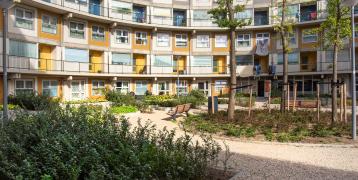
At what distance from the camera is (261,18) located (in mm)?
35875

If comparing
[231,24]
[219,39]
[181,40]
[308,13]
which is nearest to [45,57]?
[181,40]

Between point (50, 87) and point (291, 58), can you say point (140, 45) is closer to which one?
point (50, 87)

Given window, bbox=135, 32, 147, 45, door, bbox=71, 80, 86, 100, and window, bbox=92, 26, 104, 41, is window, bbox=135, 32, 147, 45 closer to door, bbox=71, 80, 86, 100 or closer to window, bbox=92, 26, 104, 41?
window, bbox=92, 26, 104, 41

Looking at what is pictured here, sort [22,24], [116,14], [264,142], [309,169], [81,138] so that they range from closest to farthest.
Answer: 1. [81,138]
2. [309,169]
3. [264,142]
4. [22,24]
5. [116,14]

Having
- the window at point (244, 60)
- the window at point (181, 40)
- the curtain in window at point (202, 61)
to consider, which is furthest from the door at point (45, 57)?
the window at point (244, 60)

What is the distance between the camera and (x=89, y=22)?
2856cm

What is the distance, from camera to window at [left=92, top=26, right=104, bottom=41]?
95.8 feet

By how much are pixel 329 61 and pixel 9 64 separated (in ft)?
103

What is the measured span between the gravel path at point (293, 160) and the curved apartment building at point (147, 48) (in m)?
16.8

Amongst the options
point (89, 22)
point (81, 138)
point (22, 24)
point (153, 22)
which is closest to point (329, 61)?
point (153, 22)

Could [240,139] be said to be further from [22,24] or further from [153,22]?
[153,22]

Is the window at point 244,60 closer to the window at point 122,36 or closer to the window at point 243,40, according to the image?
the window at point 243,40

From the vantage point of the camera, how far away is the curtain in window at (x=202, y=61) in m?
35.9

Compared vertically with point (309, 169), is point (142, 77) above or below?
above
